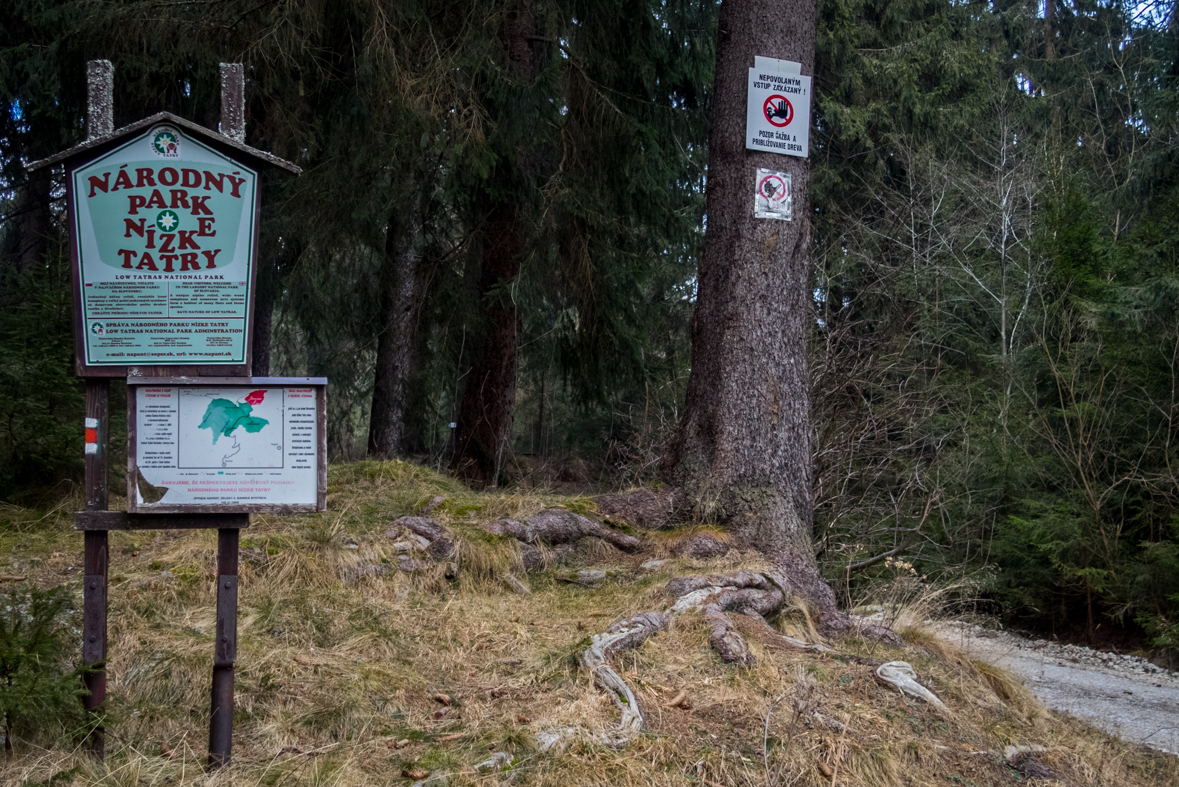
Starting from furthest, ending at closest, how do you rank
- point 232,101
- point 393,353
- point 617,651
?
point 393,353
point 617,651
point 232,101

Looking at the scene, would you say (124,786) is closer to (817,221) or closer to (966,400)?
(966,400)

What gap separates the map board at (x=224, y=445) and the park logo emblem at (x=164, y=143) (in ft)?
2.47

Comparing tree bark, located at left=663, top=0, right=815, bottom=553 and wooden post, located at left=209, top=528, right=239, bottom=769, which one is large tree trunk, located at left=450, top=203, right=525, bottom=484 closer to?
tree bark, located at left=663, top=0, right=815, bottom=553

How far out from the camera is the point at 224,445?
3.06 meters

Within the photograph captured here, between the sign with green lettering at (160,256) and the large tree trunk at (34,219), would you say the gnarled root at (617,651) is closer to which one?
the sign with green lettering at (160,256)

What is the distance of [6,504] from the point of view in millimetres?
6410

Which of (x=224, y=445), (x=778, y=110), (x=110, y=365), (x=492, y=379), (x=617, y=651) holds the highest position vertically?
(x=778, y=110)

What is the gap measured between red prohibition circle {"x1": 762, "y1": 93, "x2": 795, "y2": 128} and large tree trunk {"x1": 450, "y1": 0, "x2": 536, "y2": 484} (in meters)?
3.13

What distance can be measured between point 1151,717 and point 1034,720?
220 centimetres

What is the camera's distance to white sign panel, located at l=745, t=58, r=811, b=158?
20.3ft

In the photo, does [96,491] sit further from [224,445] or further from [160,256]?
[160,256]

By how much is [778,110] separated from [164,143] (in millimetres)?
4279

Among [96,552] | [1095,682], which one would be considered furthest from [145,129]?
[1095,682]

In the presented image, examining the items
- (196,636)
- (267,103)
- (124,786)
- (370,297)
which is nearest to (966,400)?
(370,297)
